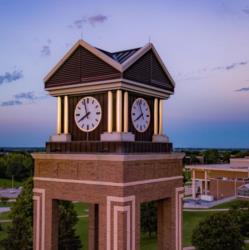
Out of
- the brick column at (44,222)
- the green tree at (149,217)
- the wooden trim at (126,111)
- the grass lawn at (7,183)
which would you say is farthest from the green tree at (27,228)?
the grass lawn at (7,183)

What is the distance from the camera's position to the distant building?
192ft

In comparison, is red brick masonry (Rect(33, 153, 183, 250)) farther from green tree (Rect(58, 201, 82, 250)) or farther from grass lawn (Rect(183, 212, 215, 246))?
grass lawn (Rect(183, 212, 215, 246))

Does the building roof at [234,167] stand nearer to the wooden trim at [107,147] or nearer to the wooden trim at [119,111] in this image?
the wooden trim at [107,147]

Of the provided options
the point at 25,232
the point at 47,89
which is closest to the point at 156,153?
the point at 47,89

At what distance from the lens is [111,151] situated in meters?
12.1

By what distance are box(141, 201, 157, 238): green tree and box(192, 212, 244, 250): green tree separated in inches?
280

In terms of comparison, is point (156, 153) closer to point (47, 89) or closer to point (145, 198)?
point (145, 198)

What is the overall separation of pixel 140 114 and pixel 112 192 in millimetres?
2930

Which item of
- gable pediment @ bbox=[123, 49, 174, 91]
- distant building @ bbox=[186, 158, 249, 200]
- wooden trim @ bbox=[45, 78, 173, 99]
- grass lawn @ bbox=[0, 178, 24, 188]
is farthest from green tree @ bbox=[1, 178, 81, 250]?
grass lawn @ bbox=[0, 178, 24, 188]

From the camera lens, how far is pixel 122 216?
1151 centimetres

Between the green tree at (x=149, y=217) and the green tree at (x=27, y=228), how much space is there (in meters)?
8.23

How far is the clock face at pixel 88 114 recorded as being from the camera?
12891 mm

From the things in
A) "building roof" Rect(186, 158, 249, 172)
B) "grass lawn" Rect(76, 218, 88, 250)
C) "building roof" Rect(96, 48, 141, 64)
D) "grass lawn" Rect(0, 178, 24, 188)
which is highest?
"building roof" Rect(96, 48, 141, 64)

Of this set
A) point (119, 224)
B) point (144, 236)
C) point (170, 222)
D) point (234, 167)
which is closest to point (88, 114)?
point (119, 224)
